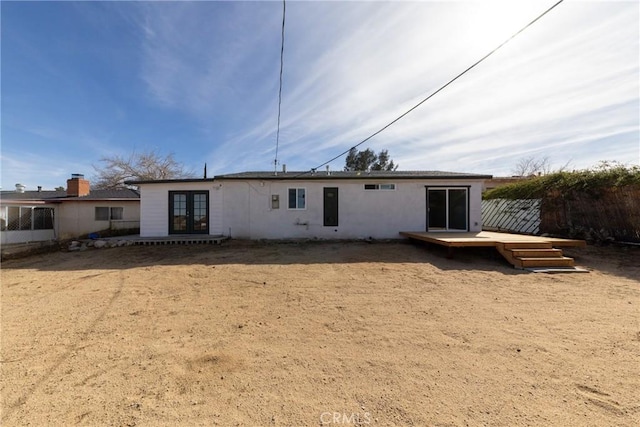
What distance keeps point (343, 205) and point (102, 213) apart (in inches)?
472

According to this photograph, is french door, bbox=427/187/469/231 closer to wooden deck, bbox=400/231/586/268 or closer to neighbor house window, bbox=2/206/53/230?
wooden deck, bbox=400/231/586/268

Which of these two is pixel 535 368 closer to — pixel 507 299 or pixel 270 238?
pixel 507 299

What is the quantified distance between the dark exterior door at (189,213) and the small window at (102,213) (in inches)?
194

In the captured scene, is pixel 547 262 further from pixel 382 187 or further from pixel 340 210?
pixel 340 210

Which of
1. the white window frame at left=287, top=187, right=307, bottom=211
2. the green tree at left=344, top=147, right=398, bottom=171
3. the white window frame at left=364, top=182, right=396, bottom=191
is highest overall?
the green tree at left=344, top=147, right=398, bottom=171

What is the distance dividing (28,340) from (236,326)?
2463mm

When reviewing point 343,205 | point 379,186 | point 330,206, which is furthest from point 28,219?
point 379,186

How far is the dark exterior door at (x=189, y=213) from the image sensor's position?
10.7 meters

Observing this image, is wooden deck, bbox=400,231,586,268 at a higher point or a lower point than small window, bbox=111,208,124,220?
lower

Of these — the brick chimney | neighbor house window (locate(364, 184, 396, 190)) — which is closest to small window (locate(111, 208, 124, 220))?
the brick chimney

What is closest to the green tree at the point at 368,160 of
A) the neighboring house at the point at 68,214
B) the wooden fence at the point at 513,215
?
the wooden fence at the point at 513,215

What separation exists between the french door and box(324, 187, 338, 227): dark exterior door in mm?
3747

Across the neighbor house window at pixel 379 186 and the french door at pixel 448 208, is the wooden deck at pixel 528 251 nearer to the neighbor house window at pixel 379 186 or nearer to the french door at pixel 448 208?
the french door at pixel 448 208

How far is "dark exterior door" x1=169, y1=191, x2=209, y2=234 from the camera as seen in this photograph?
10734 millimetres
